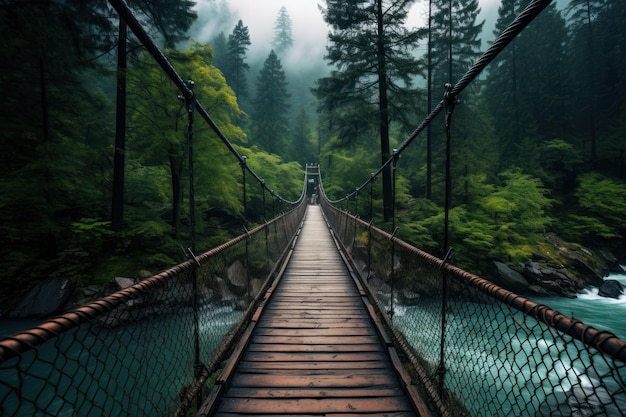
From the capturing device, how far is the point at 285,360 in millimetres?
2408

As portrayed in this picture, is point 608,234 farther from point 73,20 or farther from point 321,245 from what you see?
point 73,20

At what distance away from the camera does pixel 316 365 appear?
2.34 m

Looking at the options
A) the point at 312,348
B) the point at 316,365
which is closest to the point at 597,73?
the point at 312,348

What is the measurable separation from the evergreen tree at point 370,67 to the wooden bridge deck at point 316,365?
6641mm

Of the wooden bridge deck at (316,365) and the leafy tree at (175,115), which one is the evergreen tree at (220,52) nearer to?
the leafy tree at (175,115)

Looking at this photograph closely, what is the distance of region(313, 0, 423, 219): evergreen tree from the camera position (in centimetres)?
898

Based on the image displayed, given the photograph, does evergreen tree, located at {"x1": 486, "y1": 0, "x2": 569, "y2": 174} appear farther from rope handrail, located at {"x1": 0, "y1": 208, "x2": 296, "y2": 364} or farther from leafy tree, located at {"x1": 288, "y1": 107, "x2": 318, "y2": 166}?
rope handrail, located at {"x1": 0, "y1": 208, "x2": 296, "y2": 364}

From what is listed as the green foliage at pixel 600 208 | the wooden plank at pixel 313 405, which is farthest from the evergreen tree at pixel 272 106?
the wooden plank at pixel 313 405

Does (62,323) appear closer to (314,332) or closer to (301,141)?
(314,332)

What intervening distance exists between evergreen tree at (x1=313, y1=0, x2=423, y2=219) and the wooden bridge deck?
664 cm

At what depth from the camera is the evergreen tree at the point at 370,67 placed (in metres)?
8.98

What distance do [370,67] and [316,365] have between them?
9422 mm

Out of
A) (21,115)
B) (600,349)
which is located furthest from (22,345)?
(21,115)

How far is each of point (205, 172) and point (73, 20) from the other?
421 cm
